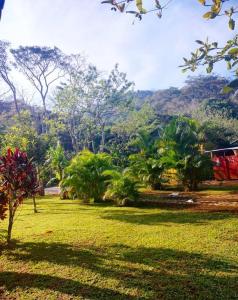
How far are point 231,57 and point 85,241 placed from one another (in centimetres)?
478

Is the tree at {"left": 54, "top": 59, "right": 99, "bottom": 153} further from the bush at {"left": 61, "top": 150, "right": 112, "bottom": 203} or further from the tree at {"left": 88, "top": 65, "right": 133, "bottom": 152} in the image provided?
the bush at {"left": 61, "top": 150, "right": 112, "bottom": 203}

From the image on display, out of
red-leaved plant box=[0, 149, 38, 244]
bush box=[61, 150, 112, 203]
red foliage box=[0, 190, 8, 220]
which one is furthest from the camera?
bush box=[61, 150, 112, 203]

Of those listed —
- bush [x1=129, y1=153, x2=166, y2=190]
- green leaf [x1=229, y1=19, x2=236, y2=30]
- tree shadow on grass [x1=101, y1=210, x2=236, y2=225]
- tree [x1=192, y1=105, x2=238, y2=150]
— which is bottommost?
tree shadow on grass [x1=101, y1=210, x2=236, y2=225]

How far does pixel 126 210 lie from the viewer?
9695 mm

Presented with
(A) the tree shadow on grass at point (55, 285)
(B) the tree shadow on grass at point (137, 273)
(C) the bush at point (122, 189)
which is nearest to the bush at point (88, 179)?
(C) the bush at point (122, 189)

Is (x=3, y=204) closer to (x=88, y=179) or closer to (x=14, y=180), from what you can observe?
(x=14, y=180)

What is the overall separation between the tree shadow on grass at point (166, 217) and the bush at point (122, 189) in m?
1.61

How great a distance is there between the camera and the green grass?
12.7ft

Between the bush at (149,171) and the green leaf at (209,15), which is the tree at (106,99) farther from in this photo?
the green leaf at (209,15)

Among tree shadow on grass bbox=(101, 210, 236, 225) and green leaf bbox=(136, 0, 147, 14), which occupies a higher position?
green leaf bbox=(136, 0, 147, 14)

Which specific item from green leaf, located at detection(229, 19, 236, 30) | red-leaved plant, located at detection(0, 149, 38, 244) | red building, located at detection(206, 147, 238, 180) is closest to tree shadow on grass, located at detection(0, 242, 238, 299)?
red-leaved plant, located at detection(0, 149, 38, 244)

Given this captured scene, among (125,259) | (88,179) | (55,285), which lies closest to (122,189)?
(88,179)

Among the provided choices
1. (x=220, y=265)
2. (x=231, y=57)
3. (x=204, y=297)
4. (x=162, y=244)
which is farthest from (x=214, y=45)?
(x=162, y=244)

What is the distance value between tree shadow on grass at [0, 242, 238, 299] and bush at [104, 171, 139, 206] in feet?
16.5
